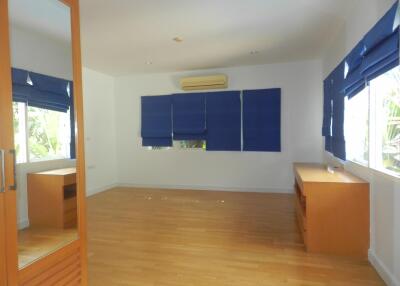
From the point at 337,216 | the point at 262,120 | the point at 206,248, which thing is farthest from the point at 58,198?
the point at 262,120

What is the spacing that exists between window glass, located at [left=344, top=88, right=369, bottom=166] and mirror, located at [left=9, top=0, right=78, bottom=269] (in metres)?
2.98

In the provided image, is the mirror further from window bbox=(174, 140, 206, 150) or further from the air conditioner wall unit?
window bbox=(174, 140, 206, 150)

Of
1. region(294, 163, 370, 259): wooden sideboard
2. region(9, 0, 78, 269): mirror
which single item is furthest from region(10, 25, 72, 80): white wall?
region(294, 163, 370, 259): wooden sideboard

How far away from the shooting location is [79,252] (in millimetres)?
2057

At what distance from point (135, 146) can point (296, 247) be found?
14.5ft

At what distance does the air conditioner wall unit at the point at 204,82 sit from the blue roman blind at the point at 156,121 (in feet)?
1.95

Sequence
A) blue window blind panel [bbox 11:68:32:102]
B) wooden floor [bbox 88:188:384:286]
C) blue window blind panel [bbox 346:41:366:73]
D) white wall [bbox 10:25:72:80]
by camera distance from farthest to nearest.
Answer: blue window blind panel [bbox 346:41:366:73] → wooden floor [bbox 88:188:384:286] → white wall [bbox 10:25:72:80] → blue window blind panel [bbox 11:68:32:102]

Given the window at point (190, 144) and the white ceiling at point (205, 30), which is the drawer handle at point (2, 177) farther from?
the window at point (190, 144)

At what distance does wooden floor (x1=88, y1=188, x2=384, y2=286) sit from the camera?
2.35 meters

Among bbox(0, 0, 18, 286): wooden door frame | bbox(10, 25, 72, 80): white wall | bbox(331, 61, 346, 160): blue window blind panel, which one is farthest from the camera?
bbox(331, 61, 346, 160): blue window blind panel

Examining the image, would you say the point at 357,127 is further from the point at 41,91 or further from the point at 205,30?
the point at 41,91

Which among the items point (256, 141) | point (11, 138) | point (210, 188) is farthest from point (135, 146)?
point (11, 138)

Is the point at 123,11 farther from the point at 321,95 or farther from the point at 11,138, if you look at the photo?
the point at 321,95

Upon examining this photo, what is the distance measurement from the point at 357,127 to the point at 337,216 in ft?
Answer: 4.13
